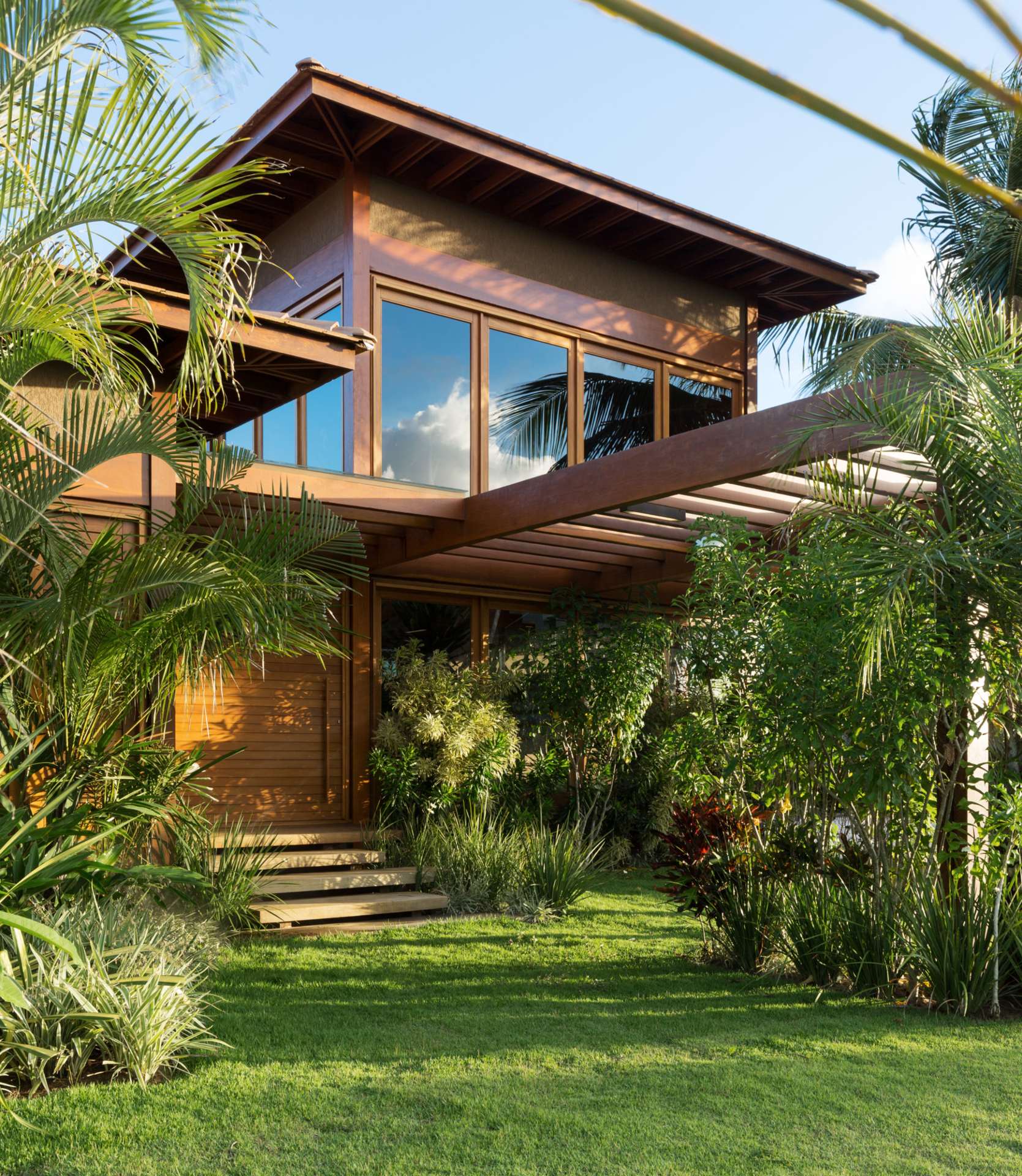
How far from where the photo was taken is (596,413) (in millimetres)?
12273

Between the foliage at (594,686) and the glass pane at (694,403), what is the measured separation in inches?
95.8

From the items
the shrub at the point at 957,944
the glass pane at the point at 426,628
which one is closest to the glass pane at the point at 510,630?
the glass pane at the point at 426,628

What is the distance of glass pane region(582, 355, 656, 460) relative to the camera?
12.2m

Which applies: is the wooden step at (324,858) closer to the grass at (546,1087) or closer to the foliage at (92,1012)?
the grass at (546,1087)

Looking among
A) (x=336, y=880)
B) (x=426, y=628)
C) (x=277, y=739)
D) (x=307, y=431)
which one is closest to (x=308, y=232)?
(x=307, y=431)

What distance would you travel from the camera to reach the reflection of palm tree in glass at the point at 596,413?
1172cm

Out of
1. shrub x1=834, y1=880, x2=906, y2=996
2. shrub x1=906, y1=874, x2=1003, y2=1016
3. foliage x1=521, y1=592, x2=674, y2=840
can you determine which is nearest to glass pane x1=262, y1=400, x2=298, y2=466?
foliage x1=521, y1=592, x2=674, y2=840

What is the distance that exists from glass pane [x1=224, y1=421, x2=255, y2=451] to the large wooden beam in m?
2.56

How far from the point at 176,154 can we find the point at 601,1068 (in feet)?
14.0

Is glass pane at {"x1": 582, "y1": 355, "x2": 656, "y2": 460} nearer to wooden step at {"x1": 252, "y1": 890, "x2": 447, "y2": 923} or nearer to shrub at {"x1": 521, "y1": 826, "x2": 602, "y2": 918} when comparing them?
shrub at {"x1": 521, "y1": 826, "x2": 602, "y2": 918}

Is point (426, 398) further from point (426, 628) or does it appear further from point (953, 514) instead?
point (953, 514)

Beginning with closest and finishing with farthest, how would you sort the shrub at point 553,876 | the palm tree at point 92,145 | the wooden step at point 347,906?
1. the palm tree at point 92,145
2. the wooden step at point 347,906
3. the shrub at point 553,876

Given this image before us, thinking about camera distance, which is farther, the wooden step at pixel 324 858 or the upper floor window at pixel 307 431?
the upper floor window at pixel 307 431

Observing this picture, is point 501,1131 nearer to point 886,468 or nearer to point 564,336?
point 886,468
